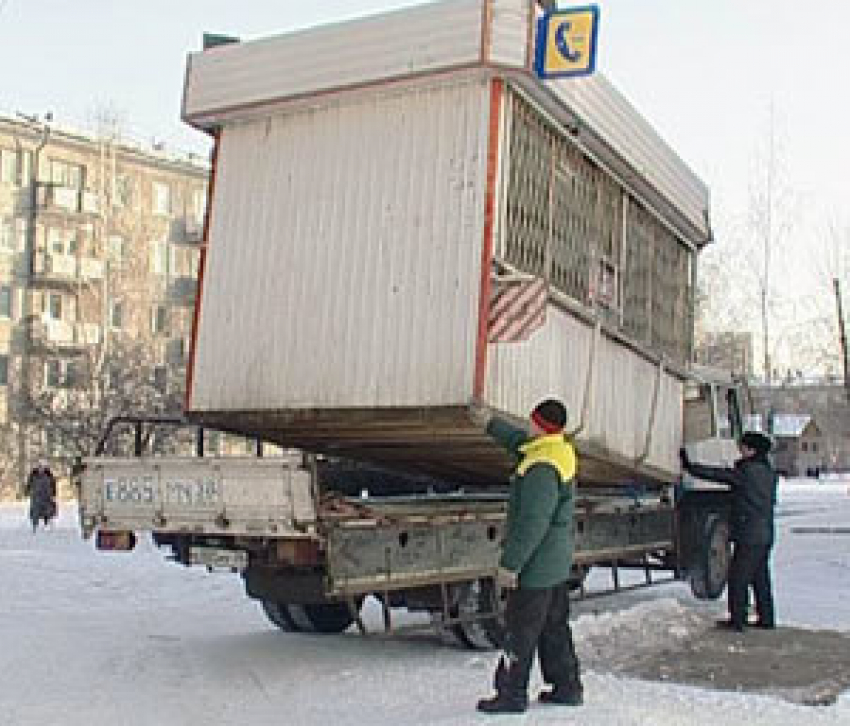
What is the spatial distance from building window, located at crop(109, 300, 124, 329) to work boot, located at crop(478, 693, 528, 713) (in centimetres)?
4144

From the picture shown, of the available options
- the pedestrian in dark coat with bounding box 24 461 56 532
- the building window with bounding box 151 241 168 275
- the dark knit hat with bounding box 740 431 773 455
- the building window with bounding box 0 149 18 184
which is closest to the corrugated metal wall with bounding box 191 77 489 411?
the dark knit hat with bounding box 740 431 773 455

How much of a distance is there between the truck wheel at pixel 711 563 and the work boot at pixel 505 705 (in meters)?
6.50

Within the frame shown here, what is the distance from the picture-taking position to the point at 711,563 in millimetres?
13266

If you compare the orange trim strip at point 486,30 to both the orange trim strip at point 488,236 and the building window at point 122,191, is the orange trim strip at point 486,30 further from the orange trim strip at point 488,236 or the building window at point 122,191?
the building window at point 122,191

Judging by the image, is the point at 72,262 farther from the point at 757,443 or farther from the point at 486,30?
the point at 486,30

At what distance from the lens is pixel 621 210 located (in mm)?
11258

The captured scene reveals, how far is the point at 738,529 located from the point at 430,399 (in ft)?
14.0

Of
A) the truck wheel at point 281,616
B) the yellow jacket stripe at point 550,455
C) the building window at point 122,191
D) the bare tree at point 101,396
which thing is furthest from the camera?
the building window at point 122,191

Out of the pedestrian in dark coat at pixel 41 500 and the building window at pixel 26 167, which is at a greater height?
the building window at pixel 26 167

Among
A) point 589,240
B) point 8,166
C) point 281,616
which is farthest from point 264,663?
point 8,166

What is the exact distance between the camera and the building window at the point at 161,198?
2047 inches

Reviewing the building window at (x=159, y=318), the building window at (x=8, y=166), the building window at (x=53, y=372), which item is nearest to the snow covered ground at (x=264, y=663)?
the building window at (x=53, y=372)

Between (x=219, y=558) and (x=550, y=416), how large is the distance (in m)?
2.67

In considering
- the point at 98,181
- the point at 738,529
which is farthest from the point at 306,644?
the point at 98,181
